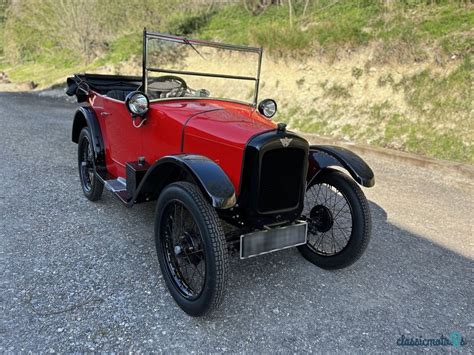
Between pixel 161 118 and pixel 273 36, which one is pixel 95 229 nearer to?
pixel 161 118

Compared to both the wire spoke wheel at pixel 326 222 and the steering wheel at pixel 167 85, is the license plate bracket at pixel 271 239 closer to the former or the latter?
the wire spoke wheel at pixel 326 222

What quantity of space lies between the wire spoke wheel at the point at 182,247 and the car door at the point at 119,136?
108 centimetres

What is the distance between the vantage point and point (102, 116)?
169 inches

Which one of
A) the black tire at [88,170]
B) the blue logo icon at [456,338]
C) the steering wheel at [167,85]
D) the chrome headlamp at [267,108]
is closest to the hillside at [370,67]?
the steering wheel at [167,85]

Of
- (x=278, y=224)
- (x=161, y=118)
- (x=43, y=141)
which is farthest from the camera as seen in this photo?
(x=43, y=141)

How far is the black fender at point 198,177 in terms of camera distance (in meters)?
2.36

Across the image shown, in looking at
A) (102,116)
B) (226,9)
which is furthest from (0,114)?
(226,9)

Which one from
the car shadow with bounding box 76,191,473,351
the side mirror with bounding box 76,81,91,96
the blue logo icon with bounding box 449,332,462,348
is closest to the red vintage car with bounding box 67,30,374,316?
the car shadow with bounding box 76,191,473,351

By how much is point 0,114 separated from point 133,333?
32.6 feet

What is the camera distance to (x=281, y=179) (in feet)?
9.03

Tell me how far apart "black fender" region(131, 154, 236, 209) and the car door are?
2.23 feet

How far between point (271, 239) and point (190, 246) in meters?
0.56

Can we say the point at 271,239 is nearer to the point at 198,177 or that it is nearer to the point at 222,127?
the point at 198,177

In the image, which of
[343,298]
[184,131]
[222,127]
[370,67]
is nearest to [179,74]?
[184,131]
